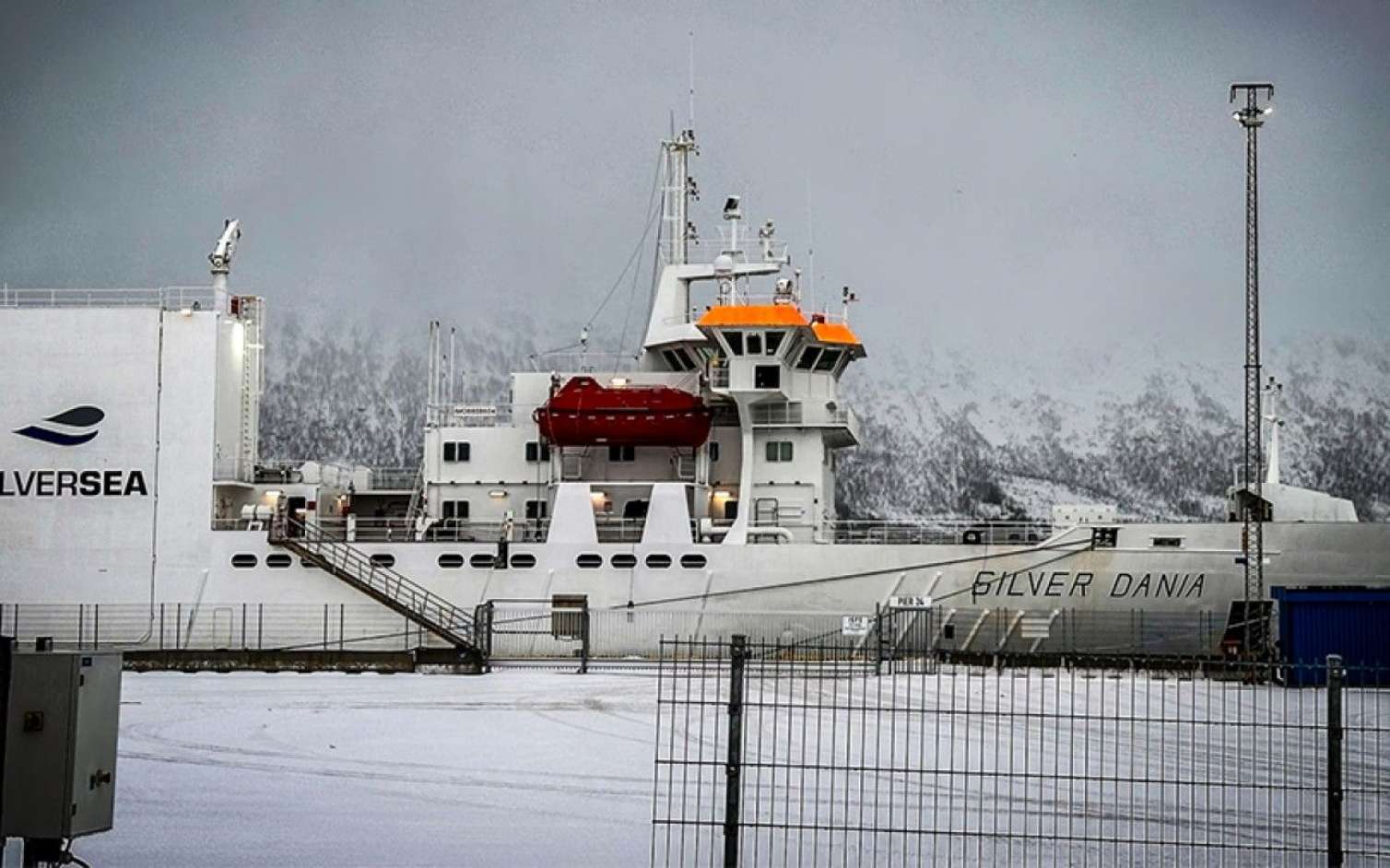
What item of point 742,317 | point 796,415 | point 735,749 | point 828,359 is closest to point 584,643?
point 742,317

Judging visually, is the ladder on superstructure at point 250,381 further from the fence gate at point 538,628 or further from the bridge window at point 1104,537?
the bridge window at point 1104,537

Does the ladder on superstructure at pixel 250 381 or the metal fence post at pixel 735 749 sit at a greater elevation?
the ladder on superstructure at pixel 250 381

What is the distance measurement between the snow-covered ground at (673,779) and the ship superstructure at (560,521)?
34.2 feet

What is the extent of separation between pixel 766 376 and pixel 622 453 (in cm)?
322

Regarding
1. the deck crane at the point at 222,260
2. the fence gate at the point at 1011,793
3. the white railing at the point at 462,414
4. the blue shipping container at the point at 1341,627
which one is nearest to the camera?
the fence gate at the point at 1011,793

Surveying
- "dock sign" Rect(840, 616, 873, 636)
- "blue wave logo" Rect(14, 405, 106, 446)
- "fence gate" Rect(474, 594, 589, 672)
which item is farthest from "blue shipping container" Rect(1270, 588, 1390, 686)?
"blue wave logo" Rect(14, 405, 106, 446)

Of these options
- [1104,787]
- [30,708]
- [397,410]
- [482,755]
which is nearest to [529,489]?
[482,755]

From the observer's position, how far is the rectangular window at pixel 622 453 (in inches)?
1275

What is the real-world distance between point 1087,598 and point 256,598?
14.3 m

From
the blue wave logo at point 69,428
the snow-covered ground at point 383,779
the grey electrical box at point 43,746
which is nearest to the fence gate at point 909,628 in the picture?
the snow-covered ground at point 383,779

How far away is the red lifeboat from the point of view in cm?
3094

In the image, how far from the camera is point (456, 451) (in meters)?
32.8

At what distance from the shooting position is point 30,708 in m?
7.37

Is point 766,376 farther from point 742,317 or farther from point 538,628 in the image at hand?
point 538,628
